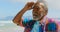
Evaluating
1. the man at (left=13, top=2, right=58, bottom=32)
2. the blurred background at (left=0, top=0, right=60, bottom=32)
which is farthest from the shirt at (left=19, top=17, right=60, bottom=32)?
the blurred background at (left=0, top=0, right=60, bottom=32)

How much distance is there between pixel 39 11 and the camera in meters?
0.75

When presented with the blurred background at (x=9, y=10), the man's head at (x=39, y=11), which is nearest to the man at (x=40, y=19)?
the man's head at (x=39, y=11)

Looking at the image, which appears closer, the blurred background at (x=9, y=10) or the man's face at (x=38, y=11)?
the man's face at (x=38, y=11)

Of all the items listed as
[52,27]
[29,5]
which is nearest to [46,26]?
[52,27]

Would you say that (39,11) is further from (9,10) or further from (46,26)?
(9,10)

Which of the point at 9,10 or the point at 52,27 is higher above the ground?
the point at 9,10

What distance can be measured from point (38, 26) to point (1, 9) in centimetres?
76

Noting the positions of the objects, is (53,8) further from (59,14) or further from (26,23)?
(26,23)

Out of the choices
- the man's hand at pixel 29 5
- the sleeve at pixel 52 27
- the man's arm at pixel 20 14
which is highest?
the man's hand at pixel 29 5

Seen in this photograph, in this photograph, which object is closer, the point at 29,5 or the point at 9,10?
the point at 29,5

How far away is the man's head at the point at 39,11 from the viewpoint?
75 cm

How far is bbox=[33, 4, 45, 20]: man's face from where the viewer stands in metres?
0.75

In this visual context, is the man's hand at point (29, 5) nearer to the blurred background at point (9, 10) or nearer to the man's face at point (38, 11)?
the man's face at point (38, 11)

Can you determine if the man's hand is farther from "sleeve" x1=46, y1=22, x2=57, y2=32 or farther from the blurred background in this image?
the blurred background
